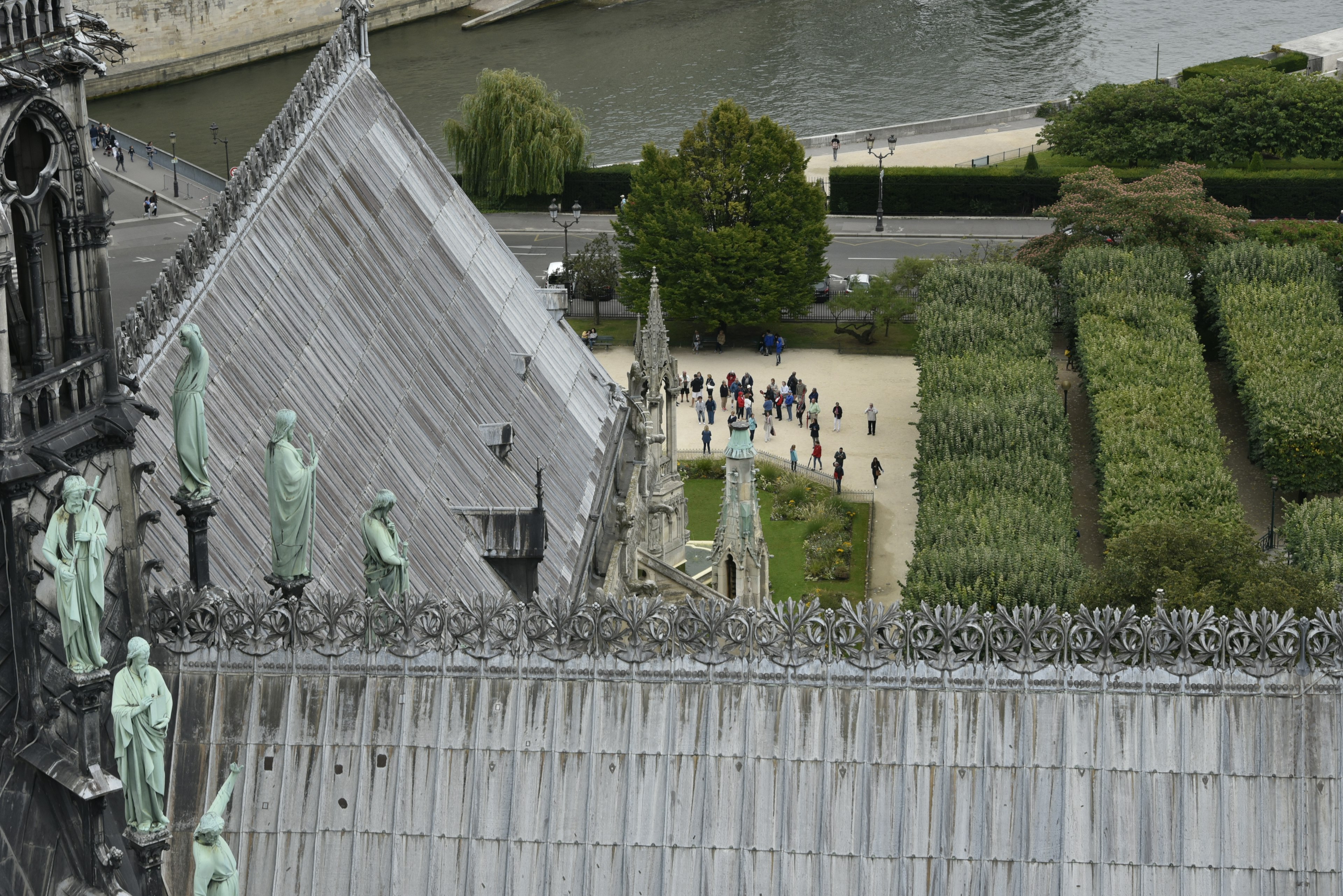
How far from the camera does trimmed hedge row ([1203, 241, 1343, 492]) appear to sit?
68.2 m

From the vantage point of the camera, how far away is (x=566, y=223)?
106625mm

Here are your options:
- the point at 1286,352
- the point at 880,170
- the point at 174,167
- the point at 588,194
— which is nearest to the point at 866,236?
the point at 880,170

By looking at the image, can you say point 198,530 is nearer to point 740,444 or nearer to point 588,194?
point 740,444

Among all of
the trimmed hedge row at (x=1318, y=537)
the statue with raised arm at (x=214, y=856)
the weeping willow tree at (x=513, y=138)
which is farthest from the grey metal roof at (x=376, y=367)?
the weeping willow tree at (x=513, y=138)

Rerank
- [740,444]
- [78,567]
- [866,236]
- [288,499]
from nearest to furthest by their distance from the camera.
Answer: [78,567]
[288,499]
[740,444]
[866,236]

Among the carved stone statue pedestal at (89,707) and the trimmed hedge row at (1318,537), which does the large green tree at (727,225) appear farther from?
the carved stone statue pedestal at (89,707)

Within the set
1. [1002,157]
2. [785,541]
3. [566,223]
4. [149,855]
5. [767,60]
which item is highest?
[767,60]

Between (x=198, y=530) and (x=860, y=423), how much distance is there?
61002mm

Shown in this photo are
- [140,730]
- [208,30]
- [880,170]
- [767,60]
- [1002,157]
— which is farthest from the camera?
[208,30]

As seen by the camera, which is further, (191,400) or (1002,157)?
(1002,157)

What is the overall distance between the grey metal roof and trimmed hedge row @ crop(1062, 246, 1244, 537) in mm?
20099

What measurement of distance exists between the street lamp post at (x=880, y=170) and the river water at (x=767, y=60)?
38.9 feet

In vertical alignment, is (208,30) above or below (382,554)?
above

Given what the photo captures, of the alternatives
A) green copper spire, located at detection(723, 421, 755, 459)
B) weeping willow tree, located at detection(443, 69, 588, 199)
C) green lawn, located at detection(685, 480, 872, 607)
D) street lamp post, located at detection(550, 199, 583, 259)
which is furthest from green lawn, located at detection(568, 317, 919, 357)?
green copper spire, located at detection(723, 421, 755, 459)
